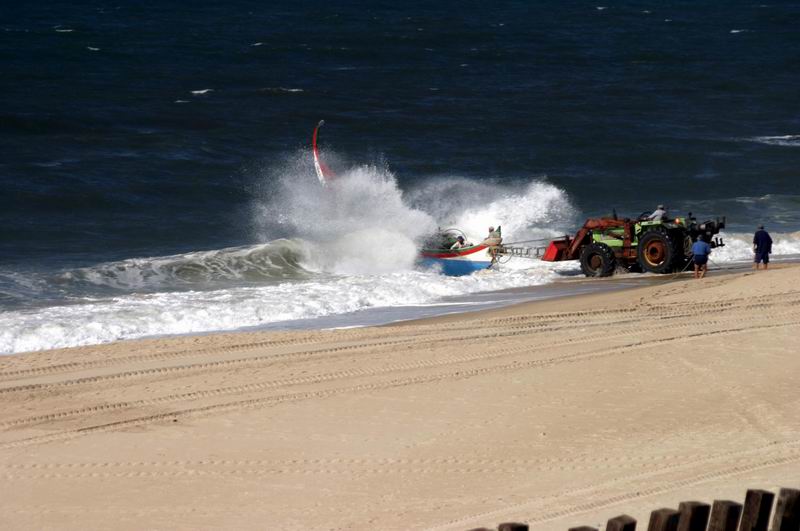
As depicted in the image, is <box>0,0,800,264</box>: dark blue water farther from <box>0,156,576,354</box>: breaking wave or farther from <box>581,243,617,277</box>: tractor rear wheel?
<box>581,243,617,277</box>: tractor rear wheel

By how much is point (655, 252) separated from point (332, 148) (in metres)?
18.3

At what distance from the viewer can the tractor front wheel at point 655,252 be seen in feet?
77.1

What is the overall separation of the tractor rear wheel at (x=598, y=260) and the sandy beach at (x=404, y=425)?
780 centimetres

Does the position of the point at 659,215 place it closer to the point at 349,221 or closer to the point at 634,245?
the point at 634,245

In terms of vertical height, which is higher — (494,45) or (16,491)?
(494,45)

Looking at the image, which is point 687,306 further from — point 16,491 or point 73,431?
point 16,491

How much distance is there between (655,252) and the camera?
23734 mm

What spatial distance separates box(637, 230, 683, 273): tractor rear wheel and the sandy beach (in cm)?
744

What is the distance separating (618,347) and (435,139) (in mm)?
28505

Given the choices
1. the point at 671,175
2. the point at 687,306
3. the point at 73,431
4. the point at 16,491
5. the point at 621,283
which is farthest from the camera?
the point at 671,175

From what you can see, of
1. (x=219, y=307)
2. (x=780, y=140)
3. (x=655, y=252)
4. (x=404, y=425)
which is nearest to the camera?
(x=404, y=425)

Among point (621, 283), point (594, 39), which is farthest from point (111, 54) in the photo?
point (621, 283)

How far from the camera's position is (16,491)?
9.63 metres

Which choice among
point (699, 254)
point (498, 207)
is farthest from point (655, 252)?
point (498, 207)
